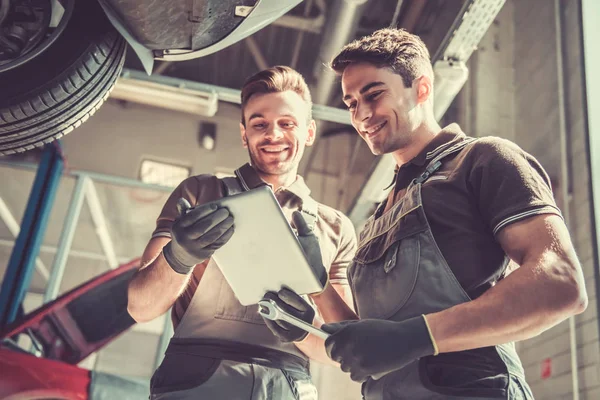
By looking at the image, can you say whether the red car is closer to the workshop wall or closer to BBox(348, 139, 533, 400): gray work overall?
BBox(348, 139, 533, 400): gray work overall

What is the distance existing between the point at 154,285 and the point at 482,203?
803mm

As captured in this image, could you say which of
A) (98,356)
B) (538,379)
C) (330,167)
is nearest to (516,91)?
(538,379)

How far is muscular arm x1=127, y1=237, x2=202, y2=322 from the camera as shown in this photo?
1319 mm

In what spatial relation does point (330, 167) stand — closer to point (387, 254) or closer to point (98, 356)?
point (98, 356)

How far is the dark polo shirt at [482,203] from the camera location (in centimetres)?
95

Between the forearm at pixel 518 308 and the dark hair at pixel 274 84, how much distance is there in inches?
37.7

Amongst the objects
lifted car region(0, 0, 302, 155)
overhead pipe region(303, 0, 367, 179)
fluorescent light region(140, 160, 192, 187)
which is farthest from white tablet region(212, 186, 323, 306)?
fluorescent light region(140, 160, 192, 187)

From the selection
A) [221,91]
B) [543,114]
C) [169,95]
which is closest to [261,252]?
[221,91]

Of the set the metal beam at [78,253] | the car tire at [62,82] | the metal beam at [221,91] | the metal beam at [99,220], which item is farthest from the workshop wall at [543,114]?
the metal beam at [78,253]

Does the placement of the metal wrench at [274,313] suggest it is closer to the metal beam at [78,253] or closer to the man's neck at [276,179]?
the man's neck at [276,179]

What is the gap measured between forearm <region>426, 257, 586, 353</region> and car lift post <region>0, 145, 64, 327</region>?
317 cm

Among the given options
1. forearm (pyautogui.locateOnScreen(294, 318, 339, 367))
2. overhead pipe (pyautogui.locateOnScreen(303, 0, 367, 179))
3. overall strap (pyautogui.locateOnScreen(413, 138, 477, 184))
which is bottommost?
forearm (pyautogui.locateOnScreen(294, 318, 339, 367))

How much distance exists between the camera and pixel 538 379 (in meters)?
3.55

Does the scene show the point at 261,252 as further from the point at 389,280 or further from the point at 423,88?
the point at 423,88
